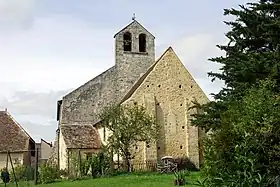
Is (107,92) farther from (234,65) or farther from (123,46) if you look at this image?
(234,65)

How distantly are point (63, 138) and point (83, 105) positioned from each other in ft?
20.7

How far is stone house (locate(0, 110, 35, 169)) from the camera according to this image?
43.7 m

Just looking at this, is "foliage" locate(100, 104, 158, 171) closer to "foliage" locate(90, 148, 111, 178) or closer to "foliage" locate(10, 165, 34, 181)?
"foliage" locate(90, 148, 111, 178)

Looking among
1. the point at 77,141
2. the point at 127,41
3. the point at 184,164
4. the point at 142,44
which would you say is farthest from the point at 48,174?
the point at 142,44

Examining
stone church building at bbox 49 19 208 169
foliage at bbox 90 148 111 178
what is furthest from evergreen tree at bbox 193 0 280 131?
stone church building at bbox 49 19 208 169

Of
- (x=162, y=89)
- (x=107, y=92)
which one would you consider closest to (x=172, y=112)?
(x=162, y=89)

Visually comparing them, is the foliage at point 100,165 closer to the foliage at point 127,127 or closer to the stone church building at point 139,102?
the foliage at point 127,127

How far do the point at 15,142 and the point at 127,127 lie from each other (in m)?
13.2

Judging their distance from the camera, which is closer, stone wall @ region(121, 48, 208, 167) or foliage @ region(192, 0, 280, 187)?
foliage @ region(192, 0, 280, 187)

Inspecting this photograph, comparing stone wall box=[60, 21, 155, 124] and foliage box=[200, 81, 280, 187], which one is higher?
stone wall box=[60, 21, 155, 124]

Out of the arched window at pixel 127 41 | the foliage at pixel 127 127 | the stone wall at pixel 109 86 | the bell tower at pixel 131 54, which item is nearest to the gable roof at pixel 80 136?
the stone wall at pixel 109 86

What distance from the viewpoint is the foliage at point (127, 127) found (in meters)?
36.1

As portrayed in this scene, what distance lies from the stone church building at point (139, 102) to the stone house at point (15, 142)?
2406 millimetres

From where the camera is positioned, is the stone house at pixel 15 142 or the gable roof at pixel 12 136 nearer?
the stone house at pixel 15 142
